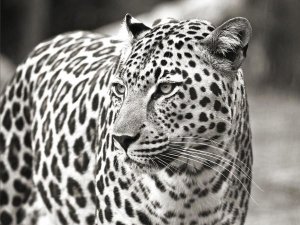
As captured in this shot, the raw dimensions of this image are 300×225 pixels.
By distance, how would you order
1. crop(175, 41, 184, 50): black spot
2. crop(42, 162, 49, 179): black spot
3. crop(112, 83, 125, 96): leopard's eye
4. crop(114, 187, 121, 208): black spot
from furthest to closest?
crop(42, 162, 49, 179): black spot < crop(114, 187, 121, 208): black spot < crop(112, 83, 125, 96): leopard's eye < crop(175, 41, 184, 50): black spot

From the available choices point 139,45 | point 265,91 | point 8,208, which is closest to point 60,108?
point 8,208

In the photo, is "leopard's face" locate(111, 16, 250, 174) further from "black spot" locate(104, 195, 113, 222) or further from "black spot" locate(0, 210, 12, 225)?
"black spot" locate(0, 210, 12, 225)

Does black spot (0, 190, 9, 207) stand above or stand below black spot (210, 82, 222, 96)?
below

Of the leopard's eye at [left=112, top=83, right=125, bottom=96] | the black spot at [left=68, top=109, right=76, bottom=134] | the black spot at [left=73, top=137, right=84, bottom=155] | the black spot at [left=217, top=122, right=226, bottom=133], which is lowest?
the black spot at [left=73, top=137, right=84, bottom=155]

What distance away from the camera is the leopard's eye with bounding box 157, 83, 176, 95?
5.71 metres

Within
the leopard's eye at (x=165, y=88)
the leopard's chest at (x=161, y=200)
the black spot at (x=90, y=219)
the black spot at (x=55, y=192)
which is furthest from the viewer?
the black spot at (x=55, y=192)

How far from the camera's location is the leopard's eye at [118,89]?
19.5 feet

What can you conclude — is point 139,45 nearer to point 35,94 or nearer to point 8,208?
point 35,94

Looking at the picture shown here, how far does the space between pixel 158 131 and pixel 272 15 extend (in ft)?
45.7

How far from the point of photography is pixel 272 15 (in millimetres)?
19219

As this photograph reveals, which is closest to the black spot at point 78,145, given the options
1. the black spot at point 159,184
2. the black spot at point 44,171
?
the black spot at point 44,171

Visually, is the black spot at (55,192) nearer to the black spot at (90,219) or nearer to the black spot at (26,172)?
the black spot at (90,219)

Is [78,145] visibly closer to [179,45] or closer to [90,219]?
[90,219]

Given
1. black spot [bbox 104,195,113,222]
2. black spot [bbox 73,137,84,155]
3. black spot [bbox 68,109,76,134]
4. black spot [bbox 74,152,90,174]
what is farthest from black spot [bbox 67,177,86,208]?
black spot [bbox 104,195,113,222]
